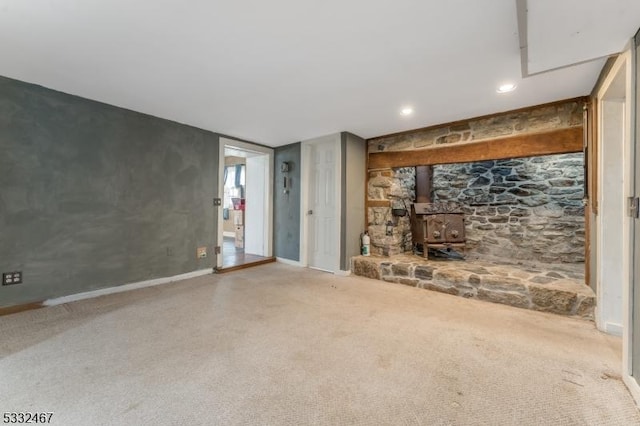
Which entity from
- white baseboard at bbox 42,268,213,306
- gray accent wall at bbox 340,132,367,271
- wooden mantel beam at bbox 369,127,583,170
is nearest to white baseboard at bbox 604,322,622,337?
wooden mantel beam at bbox 369,127,583,170

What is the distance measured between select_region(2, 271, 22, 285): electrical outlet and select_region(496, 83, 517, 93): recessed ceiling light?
4.76 meters

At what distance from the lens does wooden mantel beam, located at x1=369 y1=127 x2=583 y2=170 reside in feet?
8.67


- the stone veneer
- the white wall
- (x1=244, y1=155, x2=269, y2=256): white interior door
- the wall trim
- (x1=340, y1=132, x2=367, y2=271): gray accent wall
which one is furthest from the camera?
(x1=244, y1=155, x2=269, y2=256): white interior door

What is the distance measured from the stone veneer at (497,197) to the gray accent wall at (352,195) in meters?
0.18

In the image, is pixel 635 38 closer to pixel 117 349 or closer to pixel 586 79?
pixel 586 79

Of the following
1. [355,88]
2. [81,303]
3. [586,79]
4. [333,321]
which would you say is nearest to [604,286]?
[586,79]

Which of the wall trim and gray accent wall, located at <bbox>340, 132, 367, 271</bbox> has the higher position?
gray accent wall, located at <bbox>340, 132, 367, 271</bbox>

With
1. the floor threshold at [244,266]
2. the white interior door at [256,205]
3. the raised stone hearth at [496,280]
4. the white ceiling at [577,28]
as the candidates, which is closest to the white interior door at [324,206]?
the raised stone hearth at [496,280]

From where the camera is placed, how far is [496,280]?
275cm

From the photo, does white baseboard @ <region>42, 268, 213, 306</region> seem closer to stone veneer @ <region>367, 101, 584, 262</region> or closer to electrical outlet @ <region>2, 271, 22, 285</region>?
electrical outlet @ <region>2, 271, 22, 285</region>

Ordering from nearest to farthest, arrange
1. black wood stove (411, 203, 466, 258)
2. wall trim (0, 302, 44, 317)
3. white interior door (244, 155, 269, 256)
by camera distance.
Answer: wall trim (0, 302, 44, 317), black wood stove (411, 203, 466, 258), white interior door (244, 155, 269, 256)

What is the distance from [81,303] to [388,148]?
4.17 m

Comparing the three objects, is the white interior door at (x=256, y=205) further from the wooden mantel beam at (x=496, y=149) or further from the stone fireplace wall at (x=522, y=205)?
the stone fireplace wall at (x=522, y=205)

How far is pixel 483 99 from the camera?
260 cm
